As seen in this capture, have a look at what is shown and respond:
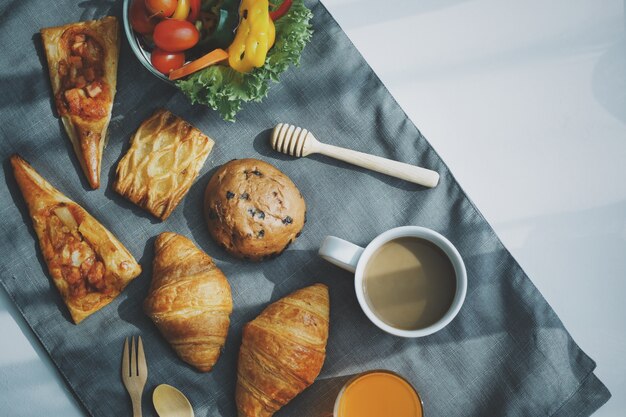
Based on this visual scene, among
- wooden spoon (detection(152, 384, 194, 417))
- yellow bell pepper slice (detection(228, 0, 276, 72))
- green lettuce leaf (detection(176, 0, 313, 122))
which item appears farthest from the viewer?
wooden spoon (detection(152, 384, 194, 417))

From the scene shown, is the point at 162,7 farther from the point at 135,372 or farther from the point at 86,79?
the point at 135,372

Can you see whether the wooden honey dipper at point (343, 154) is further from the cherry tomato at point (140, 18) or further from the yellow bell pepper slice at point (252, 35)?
the cherry tomato at point (140, 18)

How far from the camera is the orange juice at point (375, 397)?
80.9 inches

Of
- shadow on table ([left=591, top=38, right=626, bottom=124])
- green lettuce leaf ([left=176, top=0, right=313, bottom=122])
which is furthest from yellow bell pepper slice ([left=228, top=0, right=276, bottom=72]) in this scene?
shadow on table ([left=591, top=38, right=626, bottom=124])

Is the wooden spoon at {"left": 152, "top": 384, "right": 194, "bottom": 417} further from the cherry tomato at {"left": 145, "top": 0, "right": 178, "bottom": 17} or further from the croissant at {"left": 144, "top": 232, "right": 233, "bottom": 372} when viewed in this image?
the cherry tomato at {"left": 145, "top": 0, "right": 178, "bottom": 17}

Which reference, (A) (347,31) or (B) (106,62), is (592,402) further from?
(B) (106,62)

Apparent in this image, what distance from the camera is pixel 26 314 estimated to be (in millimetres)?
2250

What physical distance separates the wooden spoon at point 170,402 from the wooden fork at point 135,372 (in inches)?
2.4

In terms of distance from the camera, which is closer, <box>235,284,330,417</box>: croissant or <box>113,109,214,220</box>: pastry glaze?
<box>235,284,330,417</box>: croissant

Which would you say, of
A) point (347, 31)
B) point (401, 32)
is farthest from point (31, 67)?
point (401, 32)

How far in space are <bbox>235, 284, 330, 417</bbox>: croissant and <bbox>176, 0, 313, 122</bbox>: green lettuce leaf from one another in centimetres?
73

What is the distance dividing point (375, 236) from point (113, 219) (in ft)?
3.26

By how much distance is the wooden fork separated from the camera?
2205mm

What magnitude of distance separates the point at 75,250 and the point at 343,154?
41.6 inches
